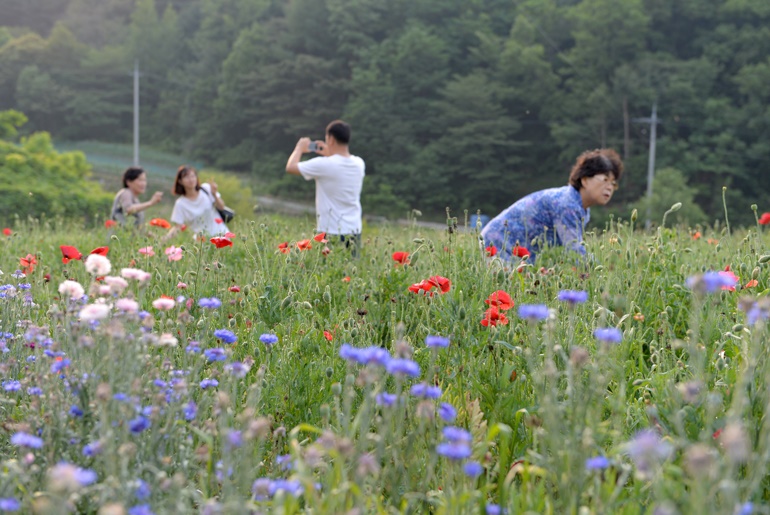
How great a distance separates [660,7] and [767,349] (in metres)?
51.1

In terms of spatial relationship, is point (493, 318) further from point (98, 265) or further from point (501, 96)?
point (501, 96)

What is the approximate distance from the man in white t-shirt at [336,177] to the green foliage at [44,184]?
1143cm

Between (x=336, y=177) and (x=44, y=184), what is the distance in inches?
555

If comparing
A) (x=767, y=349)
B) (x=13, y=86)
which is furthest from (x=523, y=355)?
(x=13, y=86)

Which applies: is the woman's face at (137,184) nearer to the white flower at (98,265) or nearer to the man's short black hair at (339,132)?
the man's short black hair at (339,132)

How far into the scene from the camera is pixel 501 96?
47250 mm

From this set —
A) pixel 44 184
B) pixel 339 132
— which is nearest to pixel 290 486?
pixel 339 132

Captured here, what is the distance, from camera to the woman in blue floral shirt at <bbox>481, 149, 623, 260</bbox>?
499 centimetres

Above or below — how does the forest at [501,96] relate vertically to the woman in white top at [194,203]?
above

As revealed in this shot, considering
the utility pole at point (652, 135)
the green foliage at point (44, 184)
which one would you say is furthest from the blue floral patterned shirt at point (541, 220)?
the utility pole at point (652, 135)

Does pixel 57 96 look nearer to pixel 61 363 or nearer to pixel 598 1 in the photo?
pixel 598 1

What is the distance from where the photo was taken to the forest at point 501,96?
4350 cm

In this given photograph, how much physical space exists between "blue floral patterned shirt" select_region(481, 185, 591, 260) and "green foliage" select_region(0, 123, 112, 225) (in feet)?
43.3

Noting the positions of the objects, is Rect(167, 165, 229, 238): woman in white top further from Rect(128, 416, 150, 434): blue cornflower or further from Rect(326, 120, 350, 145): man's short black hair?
Rect(128, 416, 150, 434): blue cornflower
